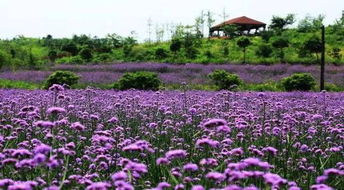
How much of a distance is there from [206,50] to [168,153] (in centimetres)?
4190

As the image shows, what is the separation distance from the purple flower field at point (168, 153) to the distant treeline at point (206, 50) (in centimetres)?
2803

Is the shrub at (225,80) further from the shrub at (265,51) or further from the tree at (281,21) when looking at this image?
the tree at (281,21)

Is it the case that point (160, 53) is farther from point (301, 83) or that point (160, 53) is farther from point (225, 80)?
point (301, 83)

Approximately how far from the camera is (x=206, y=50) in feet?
147

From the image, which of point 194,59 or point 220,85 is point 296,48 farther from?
point 220,85

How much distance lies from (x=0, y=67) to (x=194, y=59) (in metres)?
14.7

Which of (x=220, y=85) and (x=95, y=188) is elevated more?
(x=95, y=188)

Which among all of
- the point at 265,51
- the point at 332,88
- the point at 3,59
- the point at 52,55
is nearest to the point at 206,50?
the point at 265,51

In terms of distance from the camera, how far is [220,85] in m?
23.2

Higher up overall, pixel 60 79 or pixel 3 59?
pixel 3 59

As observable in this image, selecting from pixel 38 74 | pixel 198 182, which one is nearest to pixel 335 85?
pixel 38 74

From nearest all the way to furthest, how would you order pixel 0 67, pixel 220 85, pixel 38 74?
pixel 220 85
pixel 38 74
pixel 0 67

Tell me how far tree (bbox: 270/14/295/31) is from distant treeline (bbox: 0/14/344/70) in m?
3.01

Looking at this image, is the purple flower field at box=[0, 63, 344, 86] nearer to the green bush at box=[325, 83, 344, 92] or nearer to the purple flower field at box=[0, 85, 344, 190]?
the green bush at box=[325, 83, 344, 92]
